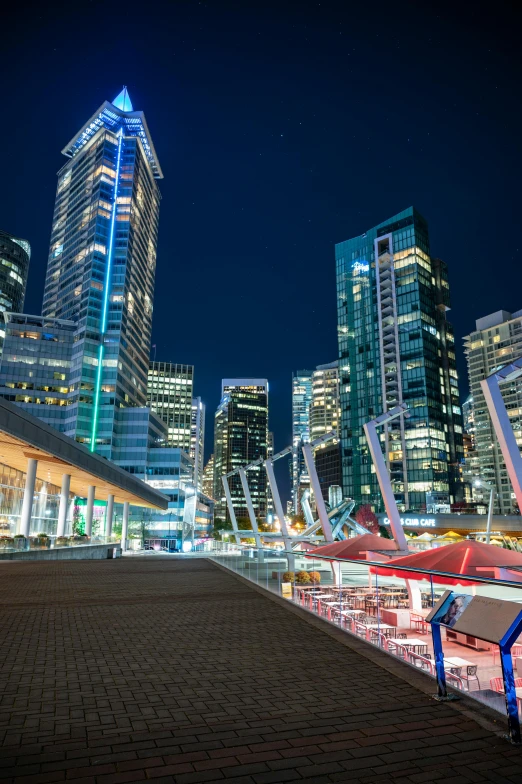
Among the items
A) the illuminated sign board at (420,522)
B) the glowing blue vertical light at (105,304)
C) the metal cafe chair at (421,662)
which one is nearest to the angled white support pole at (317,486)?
the metal cafe chair at (421,662)

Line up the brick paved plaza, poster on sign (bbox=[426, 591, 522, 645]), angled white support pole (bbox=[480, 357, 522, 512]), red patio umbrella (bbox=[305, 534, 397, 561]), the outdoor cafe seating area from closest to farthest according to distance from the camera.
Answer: the brick paved plaza → poster on sign (bbox=[426, 591, 522, 645]) → the outdoor cafe seating area → angled white support pole (bbox=[480, 357, 522, 512]) → red patio umbrella (bbox=[305, 534, 397, 561])

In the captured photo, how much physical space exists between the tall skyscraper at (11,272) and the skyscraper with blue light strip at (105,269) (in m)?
39.9

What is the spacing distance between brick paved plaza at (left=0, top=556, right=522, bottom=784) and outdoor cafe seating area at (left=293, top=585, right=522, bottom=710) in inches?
30.3

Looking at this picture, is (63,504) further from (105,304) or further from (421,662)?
(105,304)

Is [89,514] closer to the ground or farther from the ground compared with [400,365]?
closer to the ground

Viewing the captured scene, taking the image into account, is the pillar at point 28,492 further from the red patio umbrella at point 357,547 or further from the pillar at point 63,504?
the red patio umbrella at point 357,547

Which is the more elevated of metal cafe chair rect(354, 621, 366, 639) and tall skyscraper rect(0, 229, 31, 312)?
tall skyscraper rect(0, 229, 31, 312)

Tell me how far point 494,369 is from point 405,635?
175264 millimetres

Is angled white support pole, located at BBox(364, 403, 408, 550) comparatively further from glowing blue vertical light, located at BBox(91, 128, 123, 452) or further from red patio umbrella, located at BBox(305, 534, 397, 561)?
glowing blue vertical light, located at BBox(91, 128, 123, 452)

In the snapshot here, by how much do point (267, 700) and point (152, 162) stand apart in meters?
194

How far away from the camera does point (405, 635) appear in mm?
12016

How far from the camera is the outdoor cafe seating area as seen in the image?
676 cm

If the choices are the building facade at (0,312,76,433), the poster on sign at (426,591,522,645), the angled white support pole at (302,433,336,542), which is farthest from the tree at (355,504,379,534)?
the poster on sign at (426,591,522,645)

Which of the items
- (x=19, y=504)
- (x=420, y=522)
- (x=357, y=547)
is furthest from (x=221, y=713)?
(x=420, y=522)
